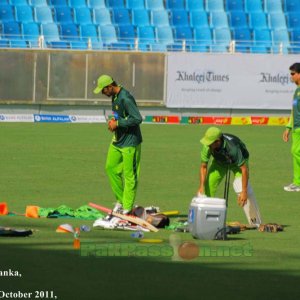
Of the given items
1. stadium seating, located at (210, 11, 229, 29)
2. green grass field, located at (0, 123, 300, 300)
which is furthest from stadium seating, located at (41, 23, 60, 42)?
green grass field, located at (0, 123, 300, 300)

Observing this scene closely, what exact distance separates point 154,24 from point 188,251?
3466cm

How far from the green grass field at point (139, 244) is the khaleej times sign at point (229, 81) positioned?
43.8ft

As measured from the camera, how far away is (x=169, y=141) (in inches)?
1293

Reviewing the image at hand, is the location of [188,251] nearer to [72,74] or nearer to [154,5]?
[72,74]

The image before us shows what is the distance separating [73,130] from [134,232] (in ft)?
72.8

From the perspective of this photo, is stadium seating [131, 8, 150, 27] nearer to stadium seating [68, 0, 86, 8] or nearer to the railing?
the railing

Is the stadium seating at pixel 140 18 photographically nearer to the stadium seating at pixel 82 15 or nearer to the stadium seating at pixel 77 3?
the stadium seating at pixel 82 15

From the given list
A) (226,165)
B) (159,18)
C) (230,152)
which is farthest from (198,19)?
(230,152)

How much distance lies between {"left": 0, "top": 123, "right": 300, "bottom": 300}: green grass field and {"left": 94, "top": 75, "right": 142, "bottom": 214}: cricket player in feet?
2.54

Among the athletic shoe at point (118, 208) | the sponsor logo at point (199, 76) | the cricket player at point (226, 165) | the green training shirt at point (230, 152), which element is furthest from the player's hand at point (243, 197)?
the sponsor logo at point (199, 76)

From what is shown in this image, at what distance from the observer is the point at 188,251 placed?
12180 millimetres

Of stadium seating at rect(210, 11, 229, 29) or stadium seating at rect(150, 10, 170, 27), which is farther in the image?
stadium seating at rect(210, 11, 229, 29)

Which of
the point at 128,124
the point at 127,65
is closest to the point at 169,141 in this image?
the point at 127,65

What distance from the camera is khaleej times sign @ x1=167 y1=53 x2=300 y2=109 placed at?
142ft
